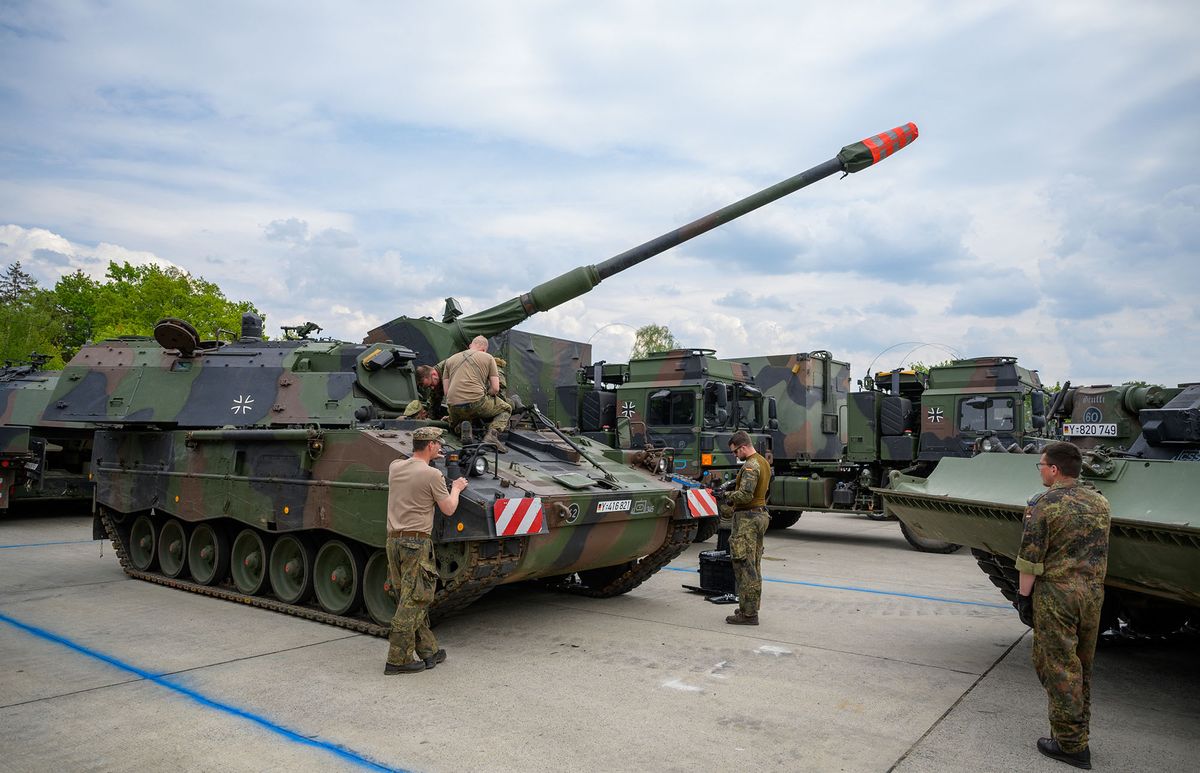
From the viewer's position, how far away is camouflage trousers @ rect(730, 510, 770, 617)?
7.35 m

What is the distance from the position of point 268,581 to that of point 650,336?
3878 cm

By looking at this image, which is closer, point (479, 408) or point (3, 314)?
point (479, 408)

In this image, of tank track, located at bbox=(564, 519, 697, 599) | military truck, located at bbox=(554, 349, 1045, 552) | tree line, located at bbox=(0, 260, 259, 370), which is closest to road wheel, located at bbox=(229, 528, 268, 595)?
tank track, located at bbox=(564, 519, 697, 599)

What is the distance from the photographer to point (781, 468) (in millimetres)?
15781

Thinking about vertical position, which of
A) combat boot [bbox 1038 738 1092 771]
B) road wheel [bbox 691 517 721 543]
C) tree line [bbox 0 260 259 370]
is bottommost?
combat boot [bbox 1038 738 1092 771]

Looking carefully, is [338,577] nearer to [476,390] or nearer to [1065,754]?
[476,390]

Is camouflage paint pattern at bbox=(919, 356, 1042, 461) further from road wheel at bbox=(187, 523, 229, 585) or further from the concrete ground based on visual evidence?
road wheel at bbox=(187, 523, 229, 585)

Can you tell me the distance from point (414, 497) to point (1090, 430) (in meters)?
5.93

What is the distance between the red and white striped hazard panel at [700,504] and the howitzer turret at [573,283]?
2.52 metres

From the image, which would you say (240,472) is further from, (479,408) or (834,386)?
(834,386)

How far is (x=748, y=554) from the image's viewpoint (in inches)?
290

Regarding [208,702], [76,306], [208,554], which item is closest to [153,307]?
[76,306]

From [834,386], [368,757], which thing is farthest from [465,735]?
[834,386]

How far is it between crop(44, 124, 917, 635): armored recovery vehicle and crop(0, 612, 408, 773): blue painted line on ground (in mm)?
1654
